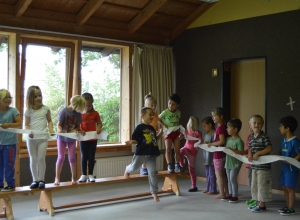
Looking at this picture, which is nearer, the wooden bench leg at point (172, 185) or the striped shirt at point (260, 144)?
the striped shirt at point (260, 144)

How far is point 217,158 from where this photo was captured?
588cm

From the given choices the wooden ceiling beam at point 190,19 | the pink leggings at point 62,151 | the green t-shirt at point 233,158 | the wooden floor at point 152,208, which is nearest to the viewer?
the wooden floor at point 152,208

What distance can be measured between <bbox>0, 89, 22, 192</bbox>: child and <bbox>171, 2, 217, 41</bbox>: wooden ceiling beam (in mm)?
4119

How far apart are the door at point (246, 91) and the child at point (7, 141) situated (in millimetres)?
3941

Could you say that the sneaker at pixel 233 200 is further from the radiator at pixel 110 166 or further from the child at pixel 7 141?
the child at pixel 7 141

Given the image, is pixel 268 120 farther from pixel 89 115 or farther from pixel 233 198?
pixel 89 115

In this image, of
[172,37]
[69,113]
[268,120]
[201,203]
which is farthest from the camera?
[172,37]

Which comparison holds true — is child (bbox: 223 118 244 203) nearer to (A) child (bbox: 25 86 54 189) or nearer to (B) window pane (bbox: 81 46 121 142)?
(A) child (bbox: 25 86 54 189)

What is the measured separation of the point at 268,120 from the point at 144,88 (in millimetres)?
2302

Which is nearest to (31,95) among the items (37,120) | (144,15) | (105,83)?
(37,120)

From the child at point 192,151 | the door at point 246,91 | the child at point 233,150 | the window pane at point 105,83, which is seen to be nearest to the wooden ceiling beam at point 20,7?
the window pane at point 105,83

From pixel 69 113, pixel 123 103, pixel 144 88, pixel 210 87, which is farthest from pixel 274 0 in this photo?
pixel 69 113

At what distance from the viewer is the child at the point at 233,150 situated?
5602 mm

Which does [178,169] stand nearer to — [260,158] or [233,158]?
[233,158]
